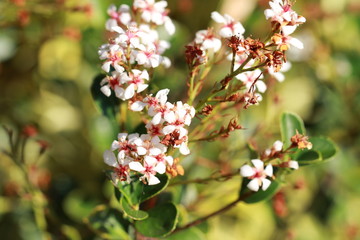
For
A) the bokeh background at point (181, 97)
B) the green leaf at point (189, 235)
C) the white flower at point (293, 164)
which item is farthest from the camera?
the bokeh background at point (181, 97)

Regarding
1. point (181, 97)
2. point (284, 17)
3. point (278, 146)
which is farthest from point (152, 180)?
point (181, 97)

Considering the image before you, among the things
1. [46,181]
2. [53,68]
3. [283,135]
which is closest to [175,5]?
[53,68]

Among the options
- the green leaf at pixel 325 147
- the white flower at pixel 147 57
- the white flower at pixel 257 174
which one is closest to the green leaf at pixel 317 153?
the green leaf at pixel 325 147

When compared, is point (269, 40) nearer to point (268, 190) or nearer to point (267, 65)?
point (267, 65)

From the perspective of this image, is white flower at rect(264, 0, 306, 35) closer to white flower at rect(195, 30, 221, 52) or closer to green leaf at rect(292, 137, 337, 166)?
white flower at rect(195, 30, 221, 52)

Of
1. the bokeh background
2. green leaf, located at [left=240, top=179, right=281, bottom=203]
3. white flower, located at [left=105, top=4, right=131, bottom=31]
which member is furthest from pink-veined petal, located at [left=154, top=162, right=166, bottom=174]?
the bokeh background

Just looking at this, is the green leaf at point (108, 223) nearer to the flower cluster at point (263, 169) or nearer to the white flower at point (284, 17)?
the flower cluster at point (263, 169)
